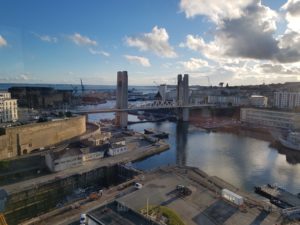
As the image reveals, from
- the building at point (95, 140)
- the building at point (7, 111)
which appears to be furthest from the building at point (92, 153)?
the building at point (7, 111)

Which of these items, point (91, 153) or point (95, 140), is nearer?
point (91, 153)

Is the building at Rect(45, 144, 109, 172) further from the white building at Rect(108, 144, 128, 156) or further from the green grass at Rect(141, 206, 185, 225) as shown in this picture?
the green grass at Rect(141, 206, 185, 225)

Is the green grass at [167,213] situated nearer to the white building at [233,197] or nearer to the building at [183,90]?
the white building at [233,197]

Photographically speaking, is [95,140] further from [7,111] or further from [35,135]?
[7,111]

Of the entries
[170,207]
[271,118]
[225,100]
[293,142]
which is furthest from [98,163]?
[225,100]

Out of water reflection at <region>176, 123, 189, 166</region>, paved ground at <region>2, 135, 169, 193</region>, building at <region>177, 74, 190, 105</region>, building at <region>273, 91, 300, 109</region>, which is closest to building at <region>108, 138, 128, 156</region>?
paved ground at <region>2, 135, 169, 193</region>
